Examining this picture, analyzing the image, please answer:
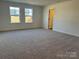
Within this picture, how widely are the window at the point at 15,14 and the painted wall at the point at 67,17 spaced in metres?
3.08

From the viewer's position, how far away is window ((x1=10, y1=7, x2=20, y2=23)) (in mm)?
7824

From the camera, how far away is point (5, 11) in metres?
7.45

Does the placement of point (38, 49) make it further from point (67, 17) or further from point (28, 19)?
point (28, 19)

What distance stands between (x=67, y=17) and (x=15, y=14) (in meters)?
4.34

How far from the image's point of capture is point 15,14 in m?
7.98

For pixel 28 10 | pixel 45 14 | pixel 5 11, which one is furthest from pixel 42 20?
pixel 5 11

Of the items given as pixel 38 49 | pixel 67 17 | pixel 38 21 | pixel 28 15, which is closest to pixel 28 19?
pixel 28 15

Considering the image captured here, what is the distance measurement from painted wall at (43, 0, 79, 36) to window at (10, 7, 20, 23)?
10.1 ft

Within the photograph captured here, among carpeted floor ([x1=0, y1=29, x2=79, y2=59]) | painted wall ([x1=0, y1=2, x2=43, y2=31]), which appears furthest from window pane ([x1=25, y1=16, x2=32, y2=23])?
carpeted floor ([x1=0, y1=29, x2=79, y2=59])

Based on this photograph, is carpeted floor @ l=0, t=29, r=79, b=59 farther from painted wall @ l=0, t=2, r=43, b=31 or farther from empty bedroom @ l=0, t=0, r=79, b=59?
painted wall @ l=0, t=2, r=43, b=31

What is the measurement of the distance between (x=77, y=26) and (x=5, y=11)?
5.53 metres

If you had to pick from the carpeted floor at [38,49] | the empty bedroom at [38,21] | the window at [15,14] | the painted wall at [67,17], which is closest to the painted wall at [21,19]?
the empty bedroom at [38,21]

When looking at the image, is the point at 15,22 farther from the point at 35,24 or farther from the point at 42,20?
the point at 42,20

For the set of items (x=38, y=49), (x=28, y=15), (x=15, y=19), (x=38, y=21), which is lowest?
(x=38, y=49)
